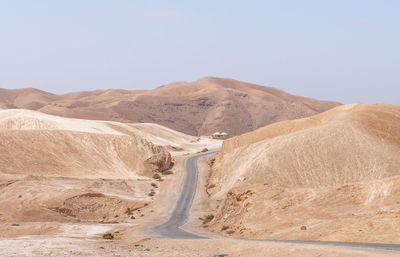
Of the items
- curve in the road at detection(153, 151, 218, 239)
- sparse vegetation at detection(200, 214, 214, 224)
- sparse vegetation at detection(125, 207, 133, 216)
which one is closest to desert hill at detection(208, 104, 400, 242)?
sparse vegetation at detection(200, 214, 214, 224)

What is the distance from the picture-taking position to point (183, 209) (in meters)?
53.0

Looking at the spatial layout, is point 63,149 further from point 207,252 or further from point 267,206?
point 207,252

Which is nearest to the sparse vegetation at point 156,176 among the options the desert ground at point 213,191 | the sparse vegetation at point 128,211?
the desert ground at point 213,191

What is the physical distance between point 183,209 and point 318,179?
50.9ft

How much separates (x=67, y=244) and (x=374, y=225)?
16.4m

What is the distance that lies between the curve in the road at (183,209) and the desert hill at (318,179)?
9.22 feet

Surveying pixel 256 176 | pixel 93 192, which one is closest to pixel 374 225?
pixel 256 176

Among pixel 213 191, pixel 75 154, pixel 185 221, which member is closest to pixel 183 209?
pixel 185 221

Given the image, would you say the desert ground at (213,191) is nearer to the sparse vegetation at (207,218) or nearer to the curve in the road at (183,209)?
the sparse vegetation at (207,218)

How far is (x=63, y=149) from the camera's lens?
77875mm

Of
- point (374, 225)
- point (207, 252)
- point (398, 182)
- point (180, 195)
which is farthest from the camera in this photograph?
point (180, 195)

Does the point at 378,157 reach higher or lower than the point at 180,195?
higher

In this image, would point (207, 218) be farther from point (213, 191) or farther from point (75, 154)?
point (75, 154)

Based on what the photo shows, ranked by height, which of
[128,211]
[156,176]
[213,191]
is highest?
[156,176]
